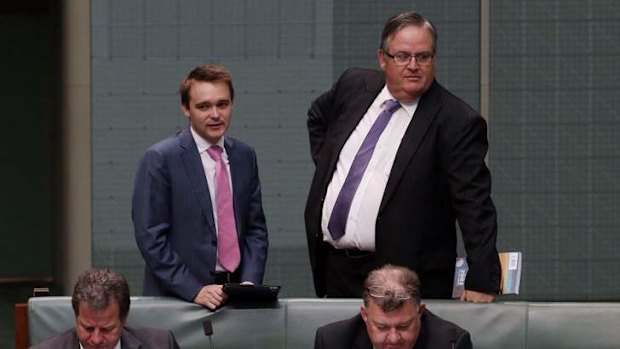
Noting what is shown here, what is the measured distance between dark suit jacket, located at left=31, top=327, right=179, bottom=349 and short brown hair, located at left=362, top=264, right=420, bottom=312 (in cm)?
72

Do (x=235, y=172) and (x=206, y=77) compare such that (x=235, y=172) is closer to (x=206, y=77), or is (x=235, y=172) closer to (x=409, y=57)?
(x=206, y=77)

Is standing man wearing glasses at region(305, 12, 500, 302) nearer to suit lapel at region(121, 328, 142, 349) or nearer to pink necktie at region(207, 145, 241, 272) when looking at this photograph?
pink necktie at region(207, 145, 241, 272)

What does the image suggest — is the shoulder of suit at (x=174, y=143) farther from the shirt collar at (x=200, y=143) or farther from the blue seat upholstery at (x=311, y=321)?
the blue seat upholstery at (x=311, y=321)

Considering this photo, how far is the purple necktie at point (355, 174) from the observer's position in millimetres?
5832

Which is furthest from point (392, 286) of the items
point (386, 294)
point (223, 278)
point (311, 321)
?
point (223, 278)

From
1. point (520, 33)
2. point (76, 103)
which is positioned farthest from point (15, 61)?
point (520, 33)

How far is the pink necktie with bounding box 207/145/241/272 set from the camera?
5965mm

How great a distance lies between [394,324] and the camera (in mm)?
5078

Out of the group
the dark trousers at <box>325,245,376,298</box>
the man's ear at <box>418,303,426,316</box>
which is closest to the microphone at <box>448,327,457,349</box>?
the man's ear at <box>418,303,426,316</box>

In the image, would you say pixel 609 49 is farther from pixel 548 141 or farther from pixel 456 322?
pixel 456 322

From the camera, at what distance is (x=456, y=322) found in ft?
18.5

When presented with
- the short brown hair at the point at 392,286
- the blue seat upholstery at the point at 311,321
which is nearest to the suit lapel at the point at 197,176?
the blue seat upholstery at the point at 311,321

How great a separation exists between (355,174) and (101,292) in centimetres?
118

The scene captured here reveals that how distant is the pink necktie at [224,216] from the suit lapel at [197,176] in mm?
54
